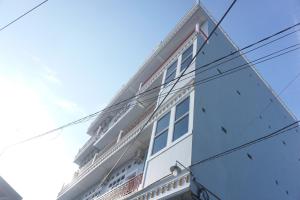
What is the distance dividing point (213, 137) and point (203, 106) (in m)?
1.24

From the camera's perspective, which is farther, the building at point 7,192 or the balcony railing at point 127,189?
the balcony railing at point 127,189

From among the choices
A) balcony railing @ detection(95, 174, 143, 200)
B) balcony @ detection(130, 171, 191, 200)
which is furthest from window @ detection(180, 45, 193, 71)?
balcony @ detection(130, 171, 191, 200)

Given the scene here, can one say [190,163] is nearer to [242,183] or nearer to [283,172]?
[242,183]

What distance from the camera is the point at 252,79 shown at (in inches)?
619

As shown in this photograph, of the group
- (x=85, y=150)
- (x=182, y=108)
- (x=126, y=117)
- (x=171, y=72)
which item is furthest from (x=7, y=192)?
(x=85, y=150)

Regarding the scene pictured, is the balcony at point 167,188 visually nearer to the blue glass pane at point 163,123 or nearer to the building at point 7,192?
the blue glass pane at point 163,123

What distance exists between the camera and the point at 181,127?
376 inches

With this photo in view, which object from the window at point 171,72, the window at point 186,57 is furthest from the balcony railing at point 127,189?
the window at point 186,57

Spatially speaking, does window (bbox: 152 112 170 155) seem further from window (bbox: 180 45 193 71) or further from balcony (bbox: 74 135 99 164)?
balcony (bbox: 74 135 99 164)

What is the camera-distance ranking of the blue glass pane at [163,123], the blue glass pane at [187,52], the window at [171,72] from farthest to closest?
1. the window at [171,72]
2. the blue glass pane at [187,52]
3. the blue glass pane at [163,123]

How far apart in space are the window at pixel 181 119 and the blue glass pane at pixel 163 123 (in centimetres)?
57

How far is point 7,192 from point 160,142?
5.47 metres

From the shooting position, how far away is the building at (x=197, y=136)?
8406mm

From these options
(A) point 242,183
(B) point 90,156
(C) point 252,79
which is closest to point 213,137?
(A) point 242,183
